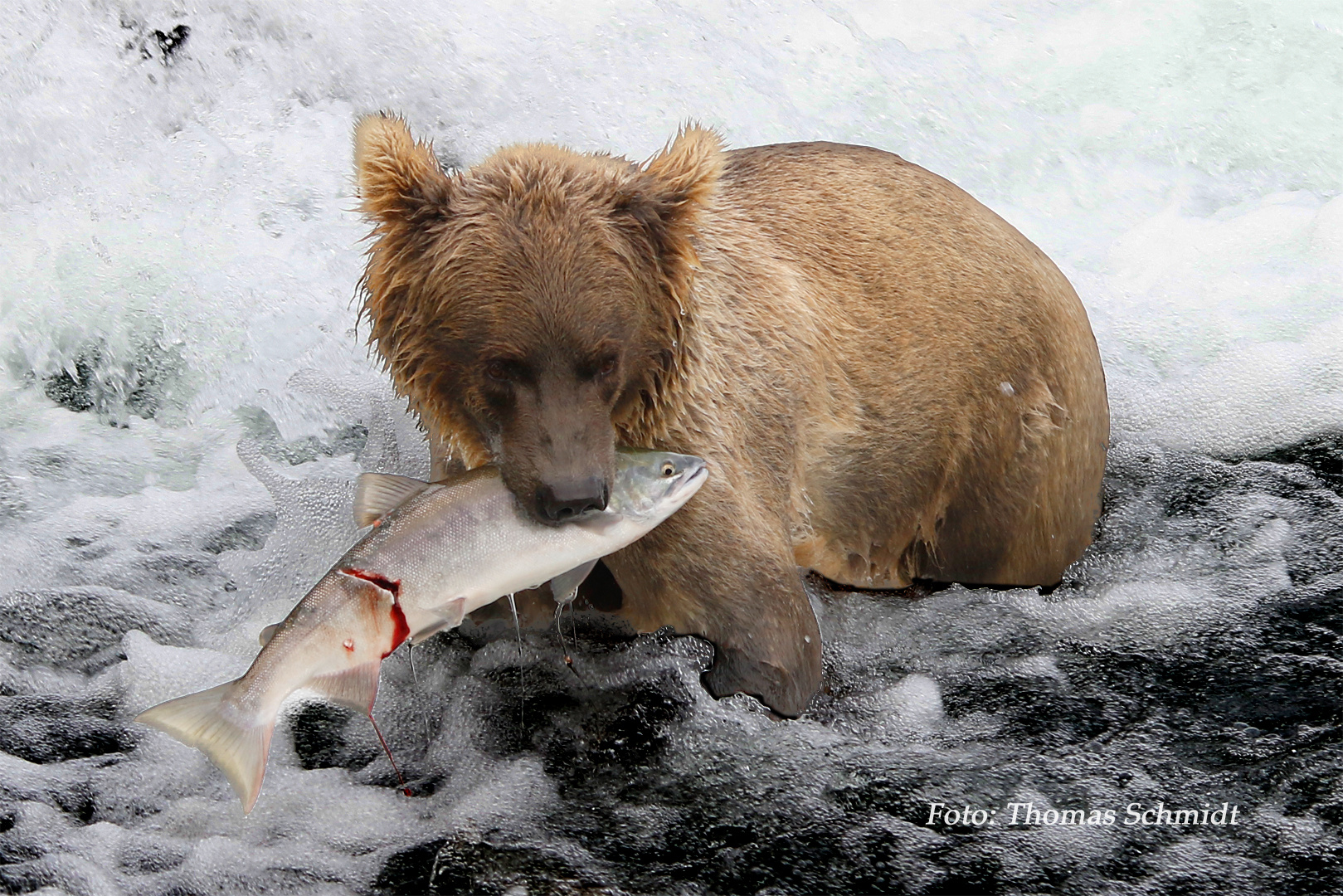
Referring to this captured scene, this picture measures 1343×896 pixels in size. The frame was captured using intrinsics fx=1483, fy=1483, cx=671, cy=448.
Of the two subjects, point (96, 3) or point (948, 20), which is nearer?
point (96, 3)

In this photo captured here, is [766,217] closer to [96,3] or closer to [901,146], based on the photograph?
[901,146]

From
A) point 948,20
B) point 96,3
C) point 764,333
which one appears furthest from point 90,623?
point 948,20

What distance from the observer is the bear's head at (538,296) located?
3.69 metres

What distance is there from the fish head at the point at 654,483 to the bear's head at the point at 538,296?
0.19 feet

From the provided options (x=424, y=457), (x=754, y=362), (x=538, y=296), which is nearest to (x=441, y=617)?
(x=538, y=296)

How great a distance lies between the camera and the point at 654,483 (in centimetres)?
363

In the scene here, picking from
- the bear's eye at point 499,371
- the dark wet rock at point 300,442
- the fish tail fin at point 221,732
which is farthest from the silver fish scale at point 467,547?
the dark wet rock at point 300,442

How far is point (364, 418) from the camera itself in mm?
6324

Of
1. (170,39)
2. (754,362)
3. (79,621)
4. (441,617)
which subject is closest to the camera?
(441,617)

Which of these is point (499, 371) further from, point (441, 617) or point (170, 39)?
point (170, 39)

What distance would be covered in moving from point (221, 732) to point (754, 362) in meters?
2.02

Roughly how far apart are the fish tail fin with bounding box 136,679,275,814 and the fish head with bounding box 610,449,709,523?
3.20 ft

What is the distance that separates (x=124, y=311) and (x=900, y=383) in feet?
12.2

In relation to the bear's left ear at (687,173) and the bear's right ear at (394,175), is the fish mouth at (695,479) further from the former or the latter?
the bear's right ear at (394,175)
